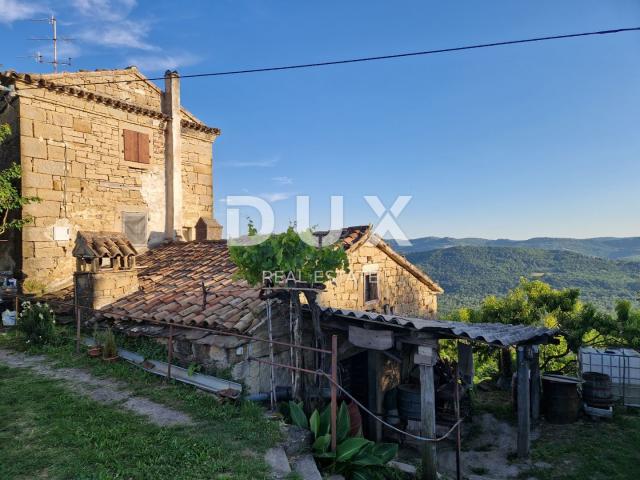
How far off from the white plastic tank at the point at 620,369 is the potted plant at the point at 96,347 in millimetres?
12275

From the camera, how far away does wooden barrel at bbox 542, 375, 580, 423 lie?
9258mm

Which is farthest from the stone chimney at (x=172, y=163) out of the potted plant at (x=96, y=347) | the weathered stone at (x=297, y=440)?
the weathered stone at (x=297, y=440)

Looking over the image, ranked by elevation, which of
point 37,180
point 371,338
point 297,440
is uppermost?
point 37,180

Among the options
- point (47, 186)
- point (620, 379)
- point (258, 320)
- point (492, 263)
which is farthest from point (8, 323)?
point (492, 263)

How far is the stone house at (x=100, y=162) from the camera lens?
10391 mm

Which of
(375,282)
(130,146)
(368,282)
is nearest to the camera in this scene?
(368,282)

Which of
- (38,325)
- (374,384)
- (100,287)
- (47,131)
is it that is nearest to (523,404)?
(374,384)

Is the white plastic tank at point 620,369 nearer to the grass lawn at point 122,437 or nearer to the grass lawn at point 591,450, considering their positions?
the grass lawn at point 591,450

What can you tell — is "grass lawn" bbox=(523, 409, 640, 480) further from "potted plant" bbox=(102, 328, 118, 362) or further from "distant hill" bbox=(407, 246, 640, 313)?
"distant hill" bbox=(407, 246, 640, 313)

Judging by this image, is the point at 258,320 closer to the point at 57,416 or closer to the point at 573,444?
the point at 57,416

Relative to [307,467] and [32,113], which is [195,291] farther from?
[32,113]

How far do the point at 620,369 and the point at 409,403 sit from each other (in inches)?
244

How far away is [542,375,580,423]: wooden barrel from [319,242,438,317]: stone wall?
452 cm

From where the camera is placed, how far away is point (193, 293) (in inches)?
334
